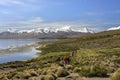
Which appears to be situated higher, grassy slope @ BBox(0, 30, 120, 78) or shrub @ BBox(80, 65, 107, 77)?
shrub @ BBox(80, 65, 107, 77)

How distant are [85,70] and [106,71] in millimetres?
1962

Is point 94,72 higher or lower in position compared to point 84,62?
higher

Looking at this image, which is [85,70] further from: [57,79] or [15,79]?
[15,79]

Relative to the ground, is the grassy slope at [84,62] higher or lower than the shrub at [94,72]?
lower

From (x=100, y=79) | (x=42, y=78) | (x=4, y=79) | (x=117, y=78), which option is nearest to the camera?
(x=117, y=78)

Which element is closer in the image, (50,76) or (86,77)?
(50,76)

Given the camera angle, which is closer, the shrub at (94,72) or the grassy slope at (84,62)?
the shrub at (94,72)

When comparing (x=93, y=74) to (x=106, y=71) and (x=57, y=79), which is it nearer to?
(x=106, y=71)

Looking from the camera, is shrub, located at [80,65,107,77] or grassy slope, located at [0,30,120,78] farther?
grassy slope, located at [0,30,120,78]

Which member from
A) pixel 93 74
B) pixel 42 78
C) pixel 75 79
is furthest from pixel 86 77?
pixel 42 78

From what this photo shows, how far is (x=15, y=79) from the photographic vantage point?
83.7ft

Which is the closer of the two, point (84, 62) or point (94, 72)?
point (94, 72)

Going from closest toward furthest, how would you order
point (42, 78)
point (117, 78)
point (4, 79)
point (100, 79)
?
point (117, 78) < point (42, 78) < point (100, 79) < point (4, 79)

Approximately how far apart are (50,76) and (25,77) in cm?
382
